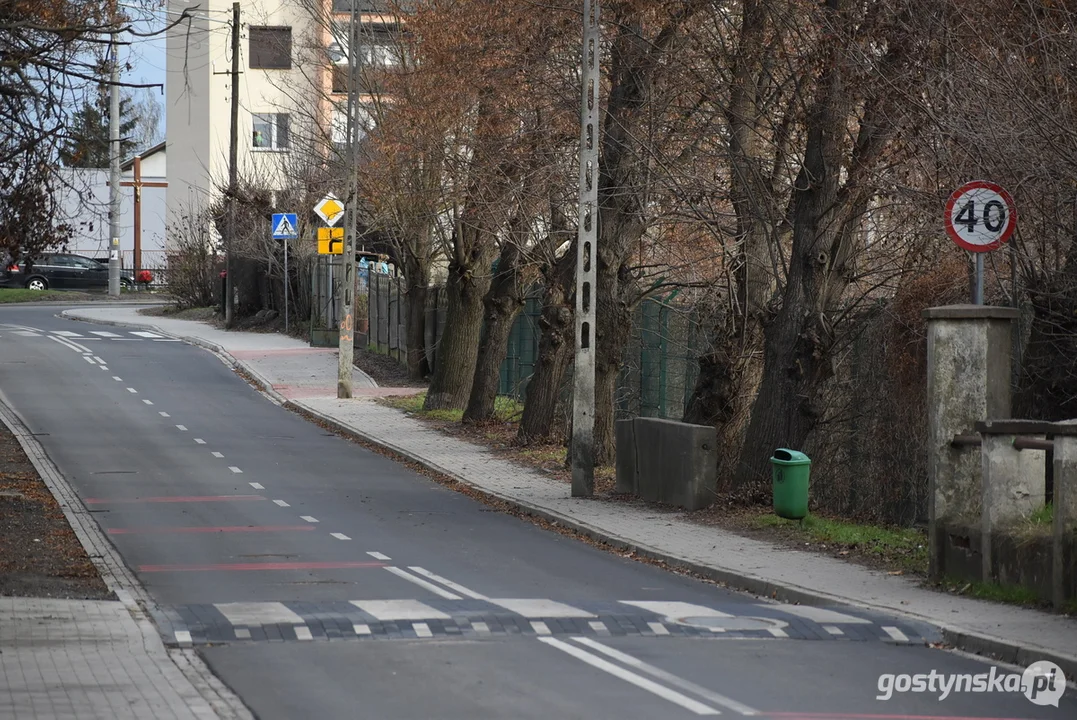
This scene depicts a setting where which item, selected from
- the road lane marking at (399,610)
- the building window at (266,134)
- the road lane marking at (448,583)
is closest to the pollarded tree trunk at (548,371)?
the road lane marking at (448,583)

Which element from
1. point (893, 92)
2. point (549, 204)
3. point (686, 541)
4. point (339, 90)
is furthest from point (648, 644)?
point (339, 90)

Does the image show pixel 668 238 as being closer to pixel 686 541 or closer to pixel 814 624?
pixel 686 541

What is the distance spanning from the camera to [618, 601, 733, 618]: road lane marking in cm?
1150

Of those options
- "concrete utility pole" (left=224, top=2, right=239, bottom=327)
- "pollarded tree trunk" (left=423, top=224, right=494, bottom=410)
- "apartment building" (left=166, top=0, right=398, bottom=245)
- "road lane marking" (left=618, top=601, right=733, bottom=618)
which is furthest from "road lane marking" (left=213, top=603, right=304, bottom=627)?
"concrete utility pole" (left=224, top=2, right=239, bottom=327)

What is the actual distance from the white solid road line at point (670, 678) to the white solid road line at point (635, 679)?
10 cm

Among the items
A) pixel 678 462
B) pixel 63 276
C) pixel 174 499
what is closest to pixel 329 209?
pixel 174 499

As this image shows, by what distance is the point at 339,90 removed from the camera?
Result: 3394 centimetres

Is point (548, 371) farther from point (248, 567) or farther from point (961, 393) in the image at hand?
point (961, 393)

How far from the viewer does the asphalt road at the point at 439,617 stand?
8.66m

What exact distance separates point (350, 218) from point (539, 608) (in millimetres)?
19711

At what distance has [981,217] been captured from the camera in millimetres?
12273

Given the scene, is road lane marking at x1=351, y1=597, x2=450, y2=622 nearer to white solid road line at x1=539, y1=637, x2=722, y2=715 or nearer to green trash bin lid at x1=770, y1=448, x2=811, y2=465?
white solid road line at x1=539, y1=637, x2=722, y2=715

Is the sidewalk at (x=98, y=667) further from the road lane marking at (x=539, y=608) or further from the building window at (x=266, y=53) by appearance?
the building window at (x=266, y=53)

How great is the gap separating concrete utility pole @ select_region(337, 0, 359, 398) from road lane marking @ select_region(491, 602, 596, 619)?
18419mm
